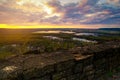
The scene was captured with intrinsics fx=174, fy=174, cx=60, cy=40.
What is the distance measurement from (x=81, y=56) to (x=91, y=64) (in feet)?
1.01

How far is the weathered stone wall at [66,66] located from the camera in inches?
103

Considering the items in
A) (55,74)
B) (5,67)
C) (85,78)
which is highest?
(5,67)

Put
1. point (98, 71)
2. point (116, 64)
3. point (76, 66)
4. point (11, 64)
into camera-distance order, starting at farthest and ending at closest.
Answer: point (116, 64)
point (98, 71)
point (76, 66)
point (11, 64)

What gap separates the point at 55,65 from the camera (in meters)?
2.96

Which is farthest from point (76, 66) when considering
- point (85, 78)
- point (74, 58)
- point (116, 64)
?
point (116, 64)

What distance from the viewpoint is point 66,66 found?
312 cm

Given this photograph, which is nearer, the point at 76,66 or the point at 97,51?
the point at 76,66

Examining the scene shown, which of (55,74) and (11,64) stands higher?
(11,64)

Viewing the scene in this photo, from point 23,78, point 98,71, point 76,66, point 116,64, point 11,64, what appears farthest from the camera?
point 116,64

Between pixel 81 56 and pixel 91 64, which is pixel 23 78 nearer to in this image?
pixel 81 56

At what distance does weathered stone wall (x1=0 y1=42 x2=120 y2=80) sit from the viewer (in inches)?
103

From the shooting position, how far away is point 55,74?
9.76 ft

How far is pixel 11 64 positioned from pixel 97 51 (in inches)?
77.1

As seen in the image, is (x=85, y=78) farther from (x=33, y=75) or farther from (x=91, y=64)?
(x=33, y=75)
